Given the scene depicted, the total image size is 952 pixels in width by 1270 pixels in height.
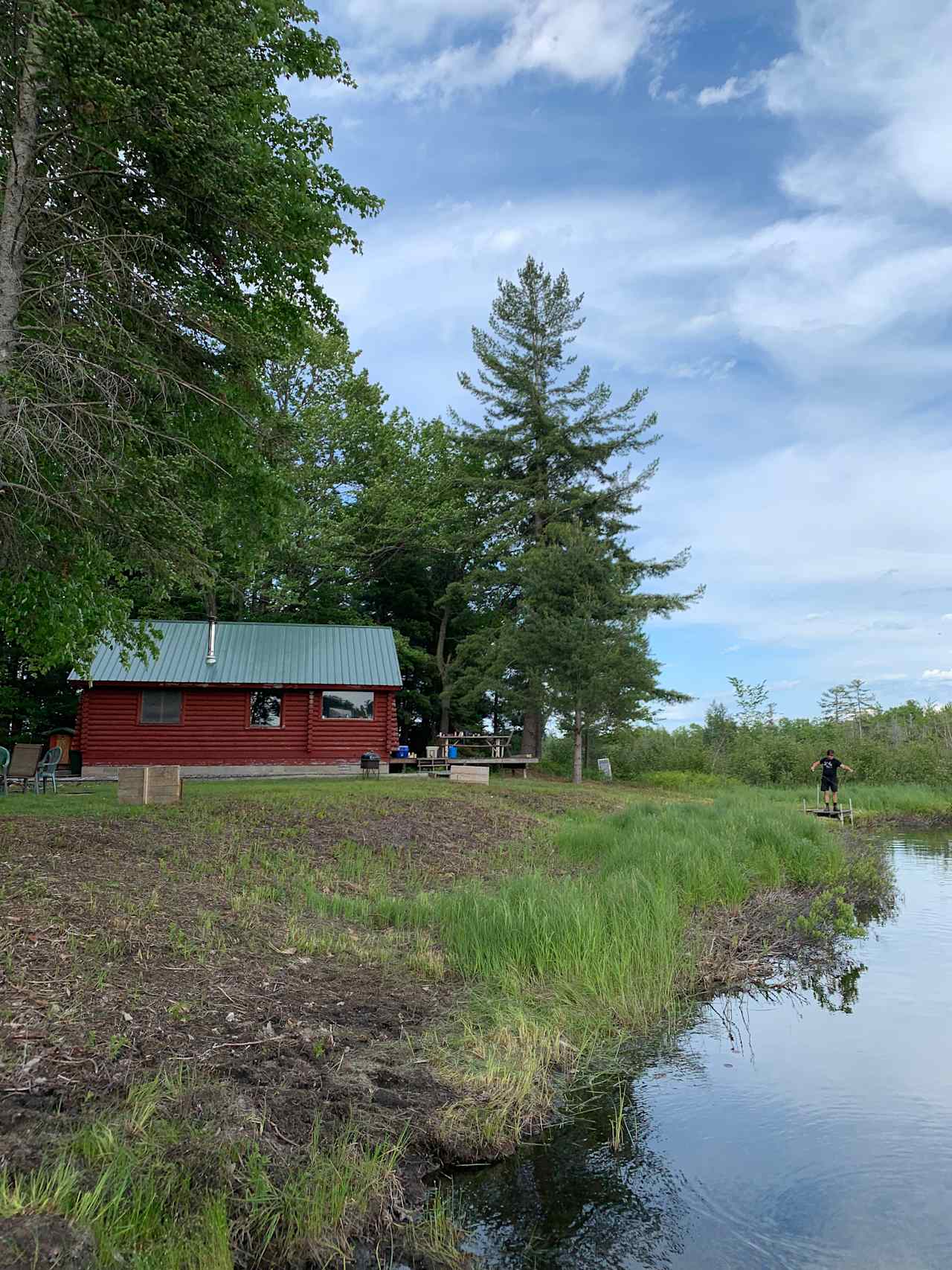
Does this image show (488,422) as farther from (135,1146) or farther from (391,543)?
(135,1146)

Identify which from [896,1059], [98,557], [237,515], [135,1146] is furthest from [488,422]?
[135,1146]

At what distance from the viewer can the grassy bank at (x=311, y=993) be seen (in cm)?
374

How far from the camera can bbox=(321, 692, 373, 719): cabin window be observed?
979 inches

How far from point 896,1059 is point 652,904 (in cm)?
241

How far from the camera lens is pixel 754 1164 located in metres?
4.81

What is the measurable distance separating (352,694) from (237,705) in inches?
130

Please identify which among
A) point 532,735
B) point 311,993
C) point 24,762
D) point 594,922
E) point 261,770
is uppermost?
point 532,735

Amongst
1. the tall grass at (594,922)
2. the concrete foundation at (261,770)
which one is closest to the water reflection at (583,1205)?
the tall grass at (594,922)

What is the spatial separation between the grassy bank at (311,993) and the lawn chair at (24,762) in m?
2.52

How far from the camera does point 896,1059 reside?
6418mm

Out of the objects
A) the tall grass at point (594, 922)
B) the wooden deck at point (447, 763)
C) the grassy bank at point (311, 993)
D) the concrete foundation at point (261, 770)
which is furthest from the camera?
the wooden deck at point (447, 763)

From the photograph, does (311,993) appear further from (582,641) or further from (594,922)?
(582,641)

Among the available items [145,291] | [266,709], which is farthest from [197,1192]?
[266,709]

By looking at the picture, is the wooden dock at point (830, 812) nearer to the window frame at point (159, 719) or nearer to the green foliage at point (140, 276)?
the green foliage at point (140, 276)
